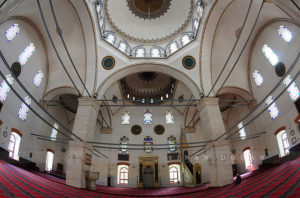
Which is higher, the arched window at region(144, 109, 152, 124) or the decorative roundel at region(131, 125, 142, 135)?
the arched window at region(144, 109, 152, 124)

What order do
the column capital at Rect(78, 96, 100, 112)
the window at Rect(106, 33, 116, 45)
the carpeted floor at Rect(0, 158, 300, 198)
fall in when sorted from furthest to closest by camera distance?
the window at Rect(106, 33, 116, 45) < the column capital at Rect(78, 96, 100, 112) < the carpeted floor at Rect(0, 158, 300, 198)

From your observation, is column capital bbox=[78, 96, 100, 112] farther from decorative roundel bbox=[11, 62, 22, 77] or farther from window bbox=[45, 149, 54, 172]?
window bbox=[45, 149, 54, 172]

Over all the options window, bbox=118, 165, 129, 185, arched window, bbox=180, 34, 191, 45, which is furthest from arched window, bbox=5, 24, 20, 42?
window, bbox=118, 165, 129, 185

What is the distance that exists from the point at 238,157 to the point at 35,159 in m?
15.5

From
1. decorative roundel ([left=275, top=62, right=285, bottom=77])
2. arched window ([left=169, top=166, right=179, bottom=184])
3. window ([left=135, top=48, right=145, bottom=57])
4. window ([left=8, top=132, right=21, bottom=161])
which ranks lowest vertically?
arched window ([left=169, top=166, right=179, bottom=184])

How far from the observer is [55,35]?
11.8 m

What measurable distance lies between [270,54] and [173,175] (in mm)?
11755

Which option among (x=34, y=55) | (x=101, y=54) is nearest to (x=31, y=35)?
(x=34, y=55)

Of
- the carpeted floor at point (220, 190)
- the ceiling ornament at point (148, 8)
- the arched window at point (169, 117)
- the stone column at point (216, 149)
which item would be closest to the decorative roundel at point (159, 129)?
the arched window at point (169, 117)

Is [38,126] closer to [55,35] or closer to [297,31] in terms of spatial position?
[55,35]

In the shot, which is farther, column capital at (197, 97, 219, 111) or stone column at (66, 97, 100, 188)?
column capital at (197, 97, 219, 111)

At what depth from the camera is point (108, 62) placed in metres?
13.2

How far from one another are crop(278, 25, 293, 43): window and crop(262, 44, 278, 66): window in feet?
3.71

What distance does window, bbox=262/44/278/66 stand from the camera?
11197 mm
